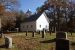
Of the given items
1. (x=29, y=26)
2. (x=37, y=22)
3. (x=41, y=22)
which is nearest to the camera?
(x=37, y=22)

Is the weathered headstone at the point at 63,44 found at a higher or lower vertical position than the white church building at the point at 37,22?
lower

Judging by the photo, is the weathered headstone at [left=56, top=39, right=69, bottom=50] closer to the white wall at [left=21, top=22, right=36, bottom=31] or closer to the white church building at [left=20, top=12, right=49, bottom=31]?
the white church building at [left=20, top=12, right=49, bottom=31]

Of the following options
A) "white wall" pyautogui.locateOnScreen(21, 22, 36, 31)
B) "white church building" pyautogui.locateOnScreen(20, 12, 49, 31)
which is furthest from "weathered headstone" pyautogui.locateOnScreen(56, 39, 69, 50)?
"white wall" pyautogui.locateOnScreen(21, 22, 36, 31)

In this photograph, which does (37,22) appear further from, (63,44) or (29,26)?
(63,44)

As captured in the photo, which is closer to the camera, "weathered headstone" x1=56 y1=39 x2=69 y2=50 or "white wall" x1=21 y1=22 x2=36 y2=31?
"weathered headstone" x1=56 y1=39 x2=69 y2=50

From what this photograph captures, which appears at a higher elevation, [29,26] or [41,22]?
[41,22]

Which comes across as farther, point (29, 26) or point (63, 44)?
point (29, 26)

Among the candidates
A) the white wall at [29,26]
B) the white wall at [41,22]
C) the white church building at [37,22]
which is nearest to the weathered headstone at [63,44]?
the white church building at [37,22]

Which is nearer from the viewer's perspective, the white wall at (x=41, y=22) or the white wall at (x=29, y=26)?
the white wall at (x=41, y=22)

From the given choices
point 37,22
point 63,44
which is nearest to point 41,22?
point 37,22

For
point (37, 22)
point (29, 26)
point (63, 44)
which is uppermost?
point (37, 22)

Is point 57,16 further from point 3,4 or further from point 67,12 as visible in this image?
point 3,4

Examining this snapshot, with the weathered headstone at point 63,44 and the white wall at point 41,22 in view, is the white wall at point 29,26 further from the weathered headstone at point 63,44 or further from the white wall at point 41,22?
the weathered headstone at point 63,44

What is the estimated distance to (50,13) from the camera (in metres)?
79.6
